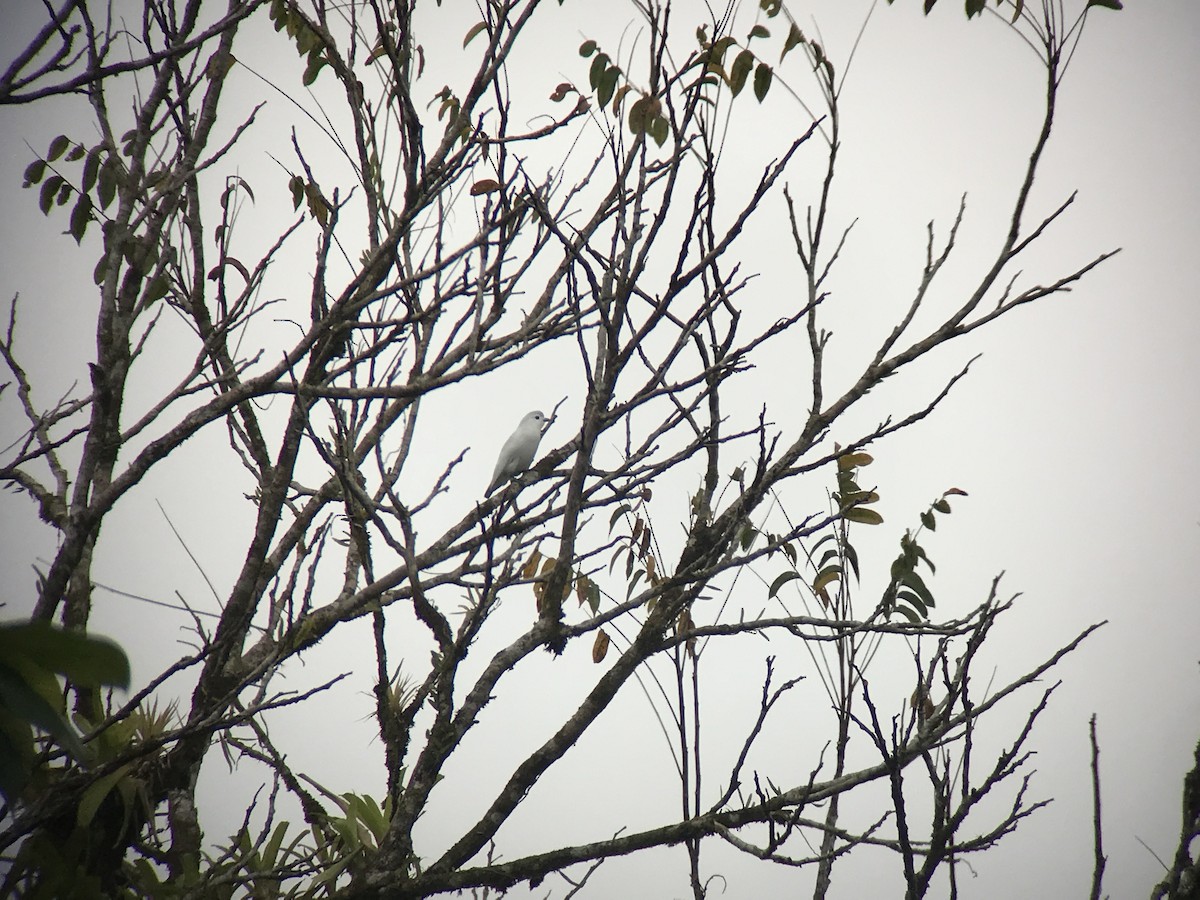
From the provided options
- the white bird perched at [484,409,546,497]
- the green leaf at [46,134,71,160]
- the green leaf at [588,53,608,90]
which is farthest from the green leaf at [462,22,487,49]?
the white bird perched at [484,409,546,497]

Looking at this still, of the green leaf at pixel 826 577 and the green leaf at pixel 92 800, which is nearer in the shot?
the green leaf at pixel 92 800

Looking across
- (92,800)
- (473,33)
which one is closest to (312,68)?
(473,33)

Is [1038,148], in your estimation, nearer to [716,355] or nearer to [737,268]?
[737,268]

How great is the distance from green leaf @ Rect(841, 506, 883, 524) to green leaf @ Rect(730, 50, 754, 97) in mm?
1530

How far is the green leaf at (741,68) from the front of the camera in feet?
8.34

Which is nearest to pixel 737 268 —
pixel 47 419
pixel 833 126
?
pixel 833 126

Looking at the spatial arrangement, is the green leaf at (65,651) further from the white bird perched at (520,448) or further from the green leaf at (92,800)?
the white bird perched at (520,448)

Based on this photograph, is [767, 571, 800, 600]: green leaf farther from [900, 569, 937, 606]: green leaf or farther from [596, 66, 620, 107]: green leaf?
[596, 66, 620, 107]: green leaf

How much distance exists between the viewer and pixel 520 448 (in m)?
6.15

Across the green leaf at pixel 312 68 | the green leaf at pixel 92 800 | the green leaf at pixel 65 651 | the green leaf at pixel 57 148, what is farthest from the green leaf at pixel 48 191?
the green leaf at pixel 65 651

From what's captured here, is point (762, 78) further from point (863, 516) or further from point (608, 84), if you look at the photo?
point (863, 516)

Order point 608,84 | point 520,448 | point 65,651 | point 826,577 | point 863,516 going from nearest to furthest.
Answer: point 65,651, point 608,84, point 863,516, point 826,577, point 520,448

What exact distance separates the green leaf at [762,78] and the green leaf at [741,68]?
1.4 inches

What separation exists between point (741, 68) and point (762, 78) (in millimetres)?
78
